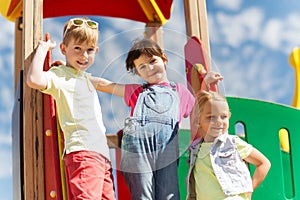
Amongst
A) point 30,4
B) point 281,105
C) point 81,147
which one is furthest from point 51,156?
point 281,105

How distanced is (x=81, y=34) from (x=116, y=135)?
87 centimetres

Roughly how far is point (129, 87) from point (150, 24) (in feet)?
5.76

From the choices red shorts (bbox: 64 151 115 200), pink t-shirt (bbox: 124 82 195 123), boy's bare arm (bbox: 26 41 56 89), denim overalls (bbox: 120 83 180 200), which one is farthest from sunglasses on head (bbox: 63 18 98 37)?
Answer: red shorts (bbox: 64 151 115 200)

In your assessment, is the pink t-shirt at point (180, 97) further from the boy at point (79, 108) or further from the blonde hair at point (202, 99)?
the boy at point (79, 108)

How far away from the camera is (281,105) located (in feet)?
10.8

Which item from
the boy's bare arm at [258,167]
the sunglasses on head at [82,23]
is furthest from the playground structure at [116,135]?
the boy's bare arm at [258,167]

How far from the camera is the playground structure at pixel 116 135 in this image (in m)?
2.48

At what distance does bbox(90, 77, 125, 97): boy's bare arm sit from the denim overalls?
0.13 meters

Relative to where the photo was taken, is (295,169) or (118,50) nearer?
(118,50)

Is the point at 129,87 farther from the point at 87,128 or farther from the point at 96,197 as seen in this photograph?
the point at 96,197

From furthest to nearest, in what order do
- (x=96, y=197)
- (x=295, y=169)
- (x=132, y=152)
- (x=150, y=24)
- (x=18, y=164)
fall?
(x=150, y=24), (x=295, y=169), (x=18, y=164), (x=132, y=152), (x=96, y=197)

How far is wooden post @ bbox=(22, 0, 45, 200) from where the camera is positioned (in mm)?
2455

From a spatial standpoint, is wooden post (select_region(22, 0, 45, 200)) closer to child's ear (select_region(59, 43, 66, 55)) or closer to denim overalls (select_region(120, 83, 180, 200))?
child's ear (select_region(59, 43, 66, 55))

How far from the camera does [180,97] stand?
2.60 meters
